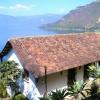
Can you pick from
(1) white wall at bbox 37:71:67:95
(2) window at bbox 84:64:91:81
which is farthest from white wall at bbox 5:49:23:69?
(2) window at bbox 84:64:91:81

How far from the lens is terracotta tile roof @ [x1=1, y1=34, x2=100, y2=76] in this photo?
25.4 m

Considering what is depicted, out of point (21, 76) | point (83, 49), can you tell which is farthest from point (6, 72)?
point (83, 49)

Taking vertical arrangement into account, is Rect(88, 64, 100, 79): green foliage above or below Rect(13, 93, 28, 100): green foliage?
above

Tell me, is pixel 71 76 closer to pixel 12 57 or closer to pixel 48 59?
pixel 48 59

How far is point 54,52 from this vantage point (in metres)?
27.9

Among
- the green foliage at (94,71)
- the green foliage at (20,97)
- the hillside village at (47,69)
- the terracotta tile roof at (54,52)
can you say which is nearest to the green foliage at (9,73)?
the hillside village at (47,69)

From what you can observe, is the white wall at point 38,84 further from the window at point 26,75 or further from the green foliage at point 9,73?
the green foliage at point 9,73

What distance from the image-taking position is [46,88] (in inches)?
990

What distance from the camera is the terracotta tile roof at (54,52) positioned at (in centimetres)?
2545

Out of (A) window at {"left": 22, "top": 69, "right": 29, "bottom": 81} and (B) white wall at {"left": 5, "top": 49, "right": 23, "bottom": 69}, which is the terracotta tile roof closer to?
(B) white wall at {"left": 5, "top": 49, "right": 23, "bottom": 69}

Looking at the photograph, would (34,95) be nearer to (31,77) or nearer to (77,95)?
(31,77)

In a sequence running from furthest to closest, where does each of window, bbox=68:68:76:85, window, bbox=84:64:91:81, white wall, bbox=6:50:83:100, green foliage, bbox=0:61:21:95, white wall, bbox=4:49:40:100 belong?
1. window, bbox=84:64:91:81
2. window, bbox=68:68:76:85
3. green foliage, bbox=0:61:21:95
4. white wall, bbox=4:49:40:100
5. white wall, bbox=6:50:83:100

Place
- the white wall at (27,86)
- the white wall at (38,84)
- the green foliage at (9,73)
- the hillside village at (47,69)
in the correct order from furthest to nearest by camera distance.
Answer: the green foliage at (9,73) < the white wall at (27,86) < the white wall at (38,84) < the hillside village at (47,69)

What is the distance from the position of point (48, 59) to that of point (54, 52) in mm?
1680
